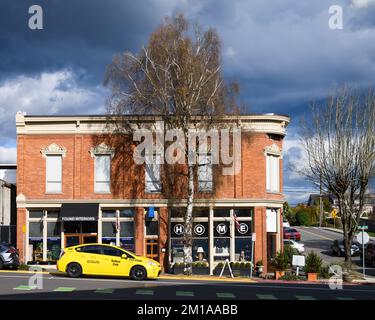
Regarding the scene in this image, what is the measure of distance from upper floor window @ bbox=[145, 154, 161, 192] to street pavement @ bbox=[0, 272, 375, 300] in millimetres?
10494

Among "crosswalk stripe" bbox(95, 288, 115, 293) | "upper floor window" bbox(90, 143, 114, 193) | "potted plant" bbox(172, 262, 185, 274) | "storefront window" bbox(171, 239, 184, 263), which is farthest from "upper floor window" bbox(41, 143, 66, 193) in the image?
"crosswalk stripe" bbox(95, 288, 115, 293)

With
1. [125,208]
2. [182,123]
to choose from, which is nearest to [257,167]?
[182,123]

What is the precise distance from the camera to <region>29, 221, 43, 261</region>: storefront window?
37.5 m

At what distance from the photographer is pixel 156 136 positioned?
120 feet

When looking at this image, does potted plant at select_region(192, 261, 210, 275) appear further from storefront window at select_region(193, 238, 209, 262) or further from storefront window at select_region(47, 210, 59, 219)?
storefront window at select_region(47, 210, 59, 219)

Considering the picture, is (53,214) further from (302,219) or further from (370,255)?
(302,219)

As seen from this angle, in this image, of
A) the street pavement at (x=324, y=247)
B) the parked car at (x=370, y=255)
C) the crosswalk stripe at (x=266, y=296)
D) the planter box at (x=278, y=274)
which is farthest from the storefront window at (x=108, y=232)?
the parked car at (x=370, y=255)

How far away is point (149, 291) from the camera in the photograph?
2278 centimetres

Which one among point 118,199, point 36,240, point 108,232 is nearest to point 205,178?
point 118,199

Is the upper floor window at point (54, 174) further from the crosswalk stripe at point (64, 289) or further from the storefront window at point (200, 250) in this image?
the crosswalk stripe at point (64, 289)
